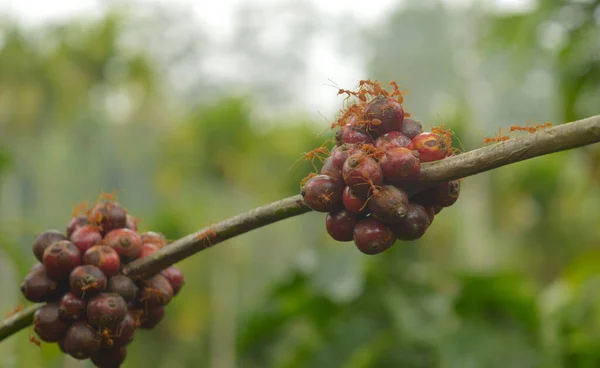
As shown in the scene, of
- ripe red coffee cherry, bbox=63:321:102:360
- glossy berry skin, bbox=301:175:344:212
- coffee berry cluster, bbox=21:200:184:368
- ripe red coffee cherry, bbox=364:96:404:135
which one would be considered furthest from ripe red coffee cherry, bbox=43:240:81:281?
ripe red coffee cherry, bbox=364:96:404:135

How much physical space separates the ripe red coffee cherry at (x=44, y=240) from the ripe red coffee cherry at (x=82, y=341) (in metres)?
0.17

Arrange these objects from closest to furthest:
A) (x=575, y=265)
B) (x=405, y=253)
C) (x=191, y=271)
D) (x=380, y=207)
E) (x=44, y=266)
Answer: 1. (x=380, y=207)
2. (x=44, y=266)
3. (x=575, y=265)
4. (x=405, y=253)
5. (x=191, y=271)

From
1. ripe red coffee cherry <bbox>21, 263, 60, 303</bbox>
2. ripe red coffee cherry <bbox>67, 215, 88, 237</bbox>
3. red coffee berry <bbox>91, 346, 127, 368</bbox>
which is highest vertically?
ripe red coffee cherry <bbox>67, 215, 88, 237</bbox>

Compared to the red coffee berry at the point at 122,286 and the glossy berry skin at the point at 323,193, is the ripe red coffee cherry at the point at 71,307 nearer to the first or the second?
the red coffee berry at the point at 122,286

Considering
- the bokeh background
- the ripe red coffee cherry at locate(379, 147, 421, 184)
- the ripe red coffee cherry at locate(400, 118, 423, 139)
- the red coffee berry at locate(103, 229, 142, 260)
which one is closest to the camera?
the ripe red coffee cherry at locate(379, 147, 421, 184)

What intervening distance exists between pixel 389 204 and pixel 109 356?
63 centimetres

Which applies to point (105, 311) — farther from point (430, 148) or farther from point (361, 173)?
point (430, 148)

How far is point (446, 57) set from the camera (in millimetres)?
41375

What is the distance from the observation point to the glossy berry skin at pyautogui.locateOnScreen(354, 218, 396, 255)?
1.12 metres

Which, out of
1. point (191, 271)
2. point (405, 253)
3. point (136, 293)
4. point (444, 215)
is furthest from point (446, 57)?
point (136, 293)

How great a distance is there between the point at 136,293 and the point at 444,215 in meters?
16.4

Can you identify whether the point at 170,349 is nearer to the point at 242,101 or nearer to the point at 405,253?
the point at 242,101

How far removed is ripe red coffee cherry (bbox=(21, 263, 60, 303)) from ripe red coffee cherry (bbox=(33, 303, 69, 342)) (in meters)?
0.03

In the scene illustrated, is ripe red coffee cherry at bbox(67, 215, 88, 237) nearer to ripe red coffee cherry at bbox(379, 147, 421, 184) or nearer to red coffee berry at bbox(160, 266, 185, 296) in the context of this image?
red coffee berry at bbox(160, 266, 185, 296)
